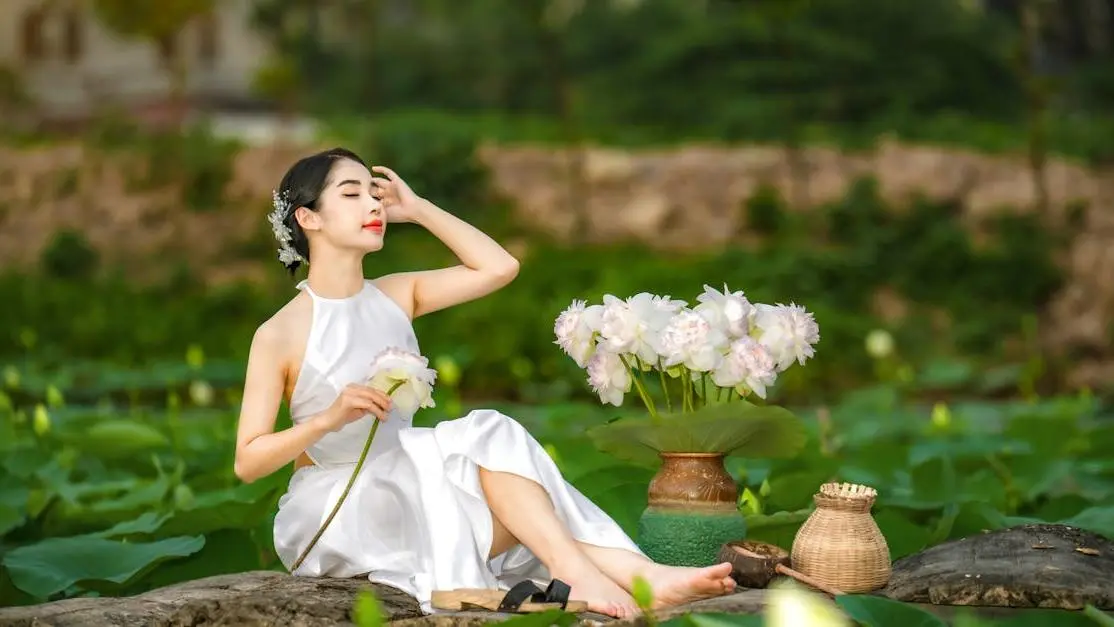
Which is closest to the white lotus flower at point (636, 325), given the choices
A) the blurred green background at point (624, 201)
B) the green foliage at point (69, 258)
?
the blurred green background at point (624, 201)

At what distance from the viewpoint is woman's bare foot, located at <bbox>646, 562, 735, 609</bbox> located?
230 cm

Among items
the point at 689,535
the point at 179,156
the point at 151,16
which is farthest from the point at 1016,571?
the point at 151,16

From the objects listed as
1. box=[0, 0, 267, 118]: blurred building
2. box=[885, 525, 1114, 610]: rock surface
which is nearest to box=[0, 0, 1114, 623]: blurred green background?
box=[0, 0, 267, 118]: blurred building

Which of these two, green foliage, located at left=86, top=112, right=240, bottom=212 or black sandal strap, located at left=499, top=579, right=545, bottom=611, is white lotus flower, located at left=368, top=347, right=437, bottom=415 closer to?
black sandal strap, located at left=499, top=579, right=545, bottom=611

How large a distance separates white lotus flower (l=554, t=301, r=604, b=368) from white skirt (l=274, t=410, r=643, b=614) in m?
0.18

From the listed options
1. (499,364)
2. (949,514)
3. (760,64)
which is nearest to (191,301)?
(499,364)

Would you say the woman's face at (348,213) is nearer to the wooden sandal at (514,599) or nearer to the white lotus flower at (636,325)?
the white lotus flower at (636,325)

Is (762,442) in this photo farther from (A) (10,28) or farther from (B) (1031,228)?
(A) (10,28)

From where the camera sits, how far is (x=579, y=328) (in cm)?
254

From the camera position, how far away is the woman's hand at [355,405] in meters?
2.38

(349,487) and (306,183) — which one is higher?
(306,183)

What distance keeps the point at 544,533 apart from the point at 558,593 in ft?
0.37

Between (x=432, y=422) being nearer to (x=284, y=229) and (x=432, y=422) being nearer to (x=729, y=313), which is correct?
(x=284, y=229)

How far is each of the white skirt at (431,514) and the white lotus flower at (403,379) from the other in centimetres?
10
